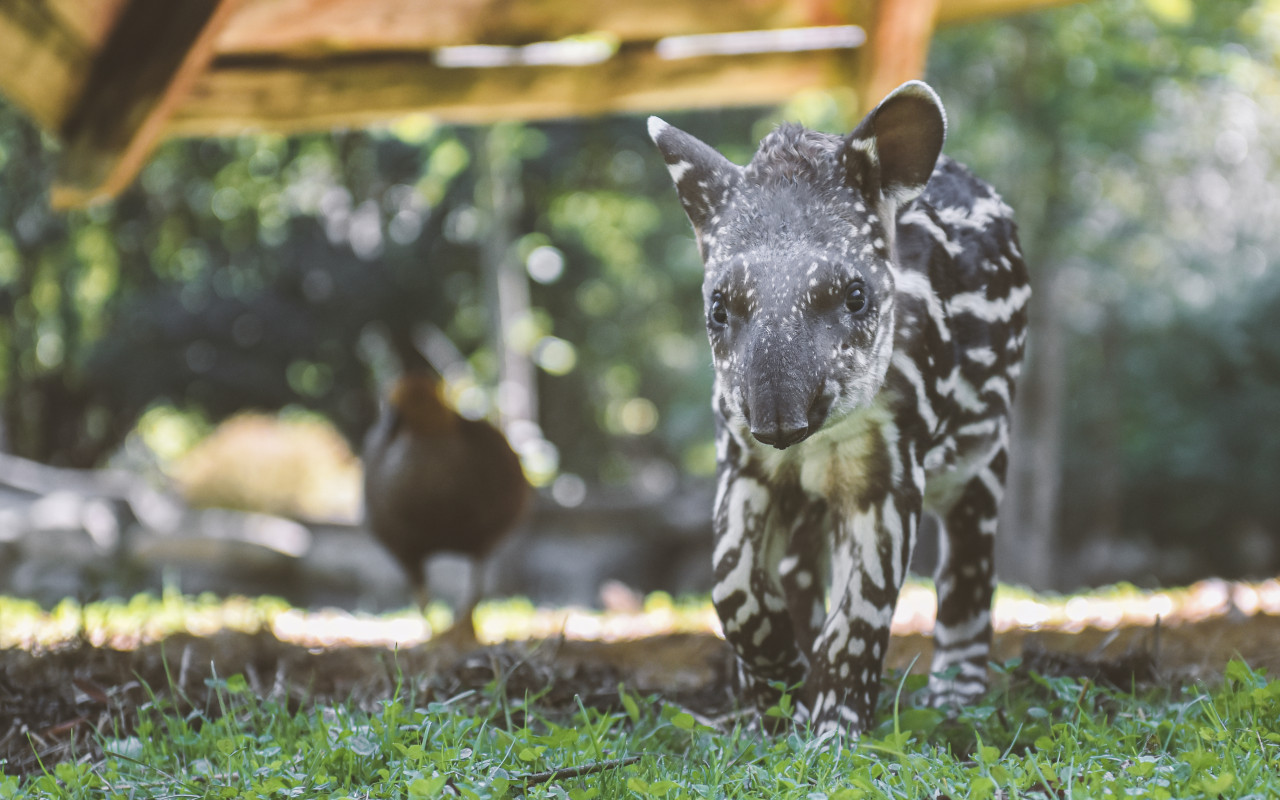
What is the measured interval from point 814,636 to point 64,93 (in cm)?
379

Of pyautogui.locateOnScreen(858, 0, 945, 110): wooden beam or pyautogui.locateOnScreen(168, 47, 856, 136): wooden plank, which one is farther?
pyautogui.locateOnScreen(168, 47, 856, 136): wooden plank

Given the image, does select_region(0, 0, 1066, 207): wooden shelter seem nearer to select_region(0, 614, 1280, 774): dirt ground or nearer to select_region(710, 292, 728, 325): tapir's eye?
select_region(0, 614, 1280, 774): dirt ground

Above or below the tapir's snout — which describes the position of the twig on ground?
below

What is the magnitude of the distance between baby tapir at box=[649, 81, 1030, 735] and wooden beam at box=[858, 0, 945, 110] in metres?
1.67

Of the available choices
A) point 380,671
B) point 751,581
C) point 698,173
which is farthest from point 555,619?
point 698,173

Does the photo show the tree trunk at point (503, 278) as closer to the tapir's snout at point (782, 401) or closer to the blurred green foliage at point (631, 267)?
the blurred green foliage at point (631, 267)

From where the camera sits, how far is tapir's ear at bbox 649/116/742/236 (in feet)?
10.2

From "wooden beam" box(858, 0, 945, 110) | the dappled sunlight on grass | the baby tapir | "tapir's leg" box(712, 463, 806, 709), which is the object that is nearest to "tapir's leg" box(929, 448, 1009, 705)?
the baby tapir

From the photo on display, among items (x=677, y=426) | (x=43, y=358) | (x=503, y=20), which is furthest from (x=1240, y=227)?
(x=43, y=358)

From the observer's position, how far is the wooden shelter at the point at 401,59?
458 centimetres

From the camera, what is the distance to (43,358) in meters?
21.5

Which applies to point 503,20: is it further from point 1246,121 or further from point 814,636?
point 1246,121

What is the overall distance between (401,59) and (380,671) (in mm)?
3208

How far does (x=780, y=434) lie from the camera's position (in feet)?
8.58
